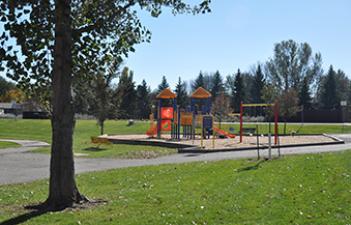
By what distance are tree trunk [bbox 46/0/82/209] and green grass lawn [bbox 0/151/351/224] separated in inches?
25.1

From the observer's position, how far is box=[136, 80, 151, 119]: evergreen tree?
281 ft

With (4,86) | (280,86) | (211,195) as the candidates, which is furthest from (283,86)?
(211,195)

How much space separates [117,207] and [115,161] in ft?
33.1

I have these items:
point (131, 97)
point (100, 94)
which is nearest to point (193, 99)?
point (100, 94)

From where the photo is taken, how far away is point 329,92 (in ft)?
273

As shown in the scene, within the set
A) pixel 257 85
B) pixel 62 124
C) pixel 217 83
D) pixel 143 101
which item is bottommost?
pixel 62 124

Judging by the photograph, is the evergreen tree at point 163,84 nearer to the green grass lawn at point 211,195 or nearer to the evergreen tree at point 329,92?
the evergreen tree at point 329,92

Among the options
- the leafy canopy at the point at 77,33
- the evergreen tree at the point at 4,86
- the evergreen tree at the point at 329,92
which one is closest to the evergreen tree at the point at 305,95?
the evergreen tree at the point at 329,92

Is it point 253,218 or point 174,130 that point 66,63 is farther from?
point 174,130

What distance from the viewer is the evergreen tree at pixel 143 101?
8574 cm

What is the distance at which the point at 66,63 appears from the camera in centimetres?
819

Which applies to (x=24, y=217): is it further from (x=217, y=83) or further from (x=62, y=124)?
(x=217, y=83)

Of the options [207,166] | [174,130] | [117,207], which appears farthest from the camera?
[174,130]

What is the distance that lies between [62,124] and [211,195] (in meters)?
2.96
